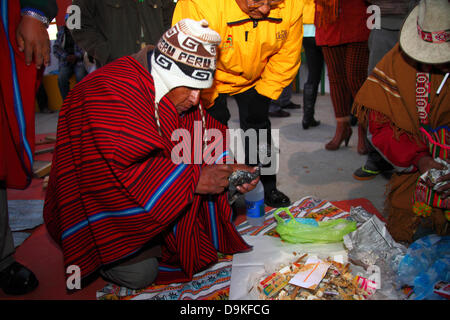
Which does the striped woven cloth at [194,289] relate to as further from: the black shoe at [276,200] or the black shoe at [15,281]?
the black shoe at [276,200]

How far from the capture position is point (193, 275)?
6.28ft

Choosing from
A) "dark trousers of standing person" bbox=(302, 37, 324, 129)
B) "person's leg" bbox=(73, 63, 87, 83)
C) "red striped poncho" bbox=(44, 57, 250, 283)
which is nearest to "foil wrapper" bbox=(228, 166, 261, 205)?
"red striped poncho" bbox=(44, 57, 250, 283)

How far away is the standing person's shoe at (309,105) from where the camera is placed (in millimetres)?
4242

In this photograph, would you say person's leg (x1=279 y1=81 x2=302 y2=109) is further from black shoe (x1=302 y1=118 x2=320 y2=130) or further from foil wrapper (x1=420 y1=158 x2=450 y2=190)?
foil wrapper (x1=420 y1=158 x2=450 y2=190)

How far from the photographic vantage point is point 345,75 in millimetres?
3357

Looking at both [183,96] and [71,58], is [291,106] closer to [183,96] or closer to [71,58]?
[71,58]

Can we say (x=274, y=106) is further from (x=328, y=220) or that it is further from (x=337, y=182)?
(x=328, y=220)

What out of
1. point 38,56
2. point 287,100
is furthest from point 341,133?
point 38,56

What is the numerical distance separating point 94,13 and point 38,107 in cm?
462

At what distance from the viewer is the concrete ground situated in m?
2.80

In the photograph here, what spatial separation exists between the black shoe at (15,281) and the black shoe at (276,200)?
5.10 feet

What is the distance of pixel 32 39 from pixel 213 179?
986 mm

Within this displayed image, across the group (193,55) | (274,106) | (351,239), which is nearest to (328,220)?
(351,239)

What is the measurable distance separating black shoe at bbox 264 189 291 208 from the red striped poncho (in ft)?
3.20
